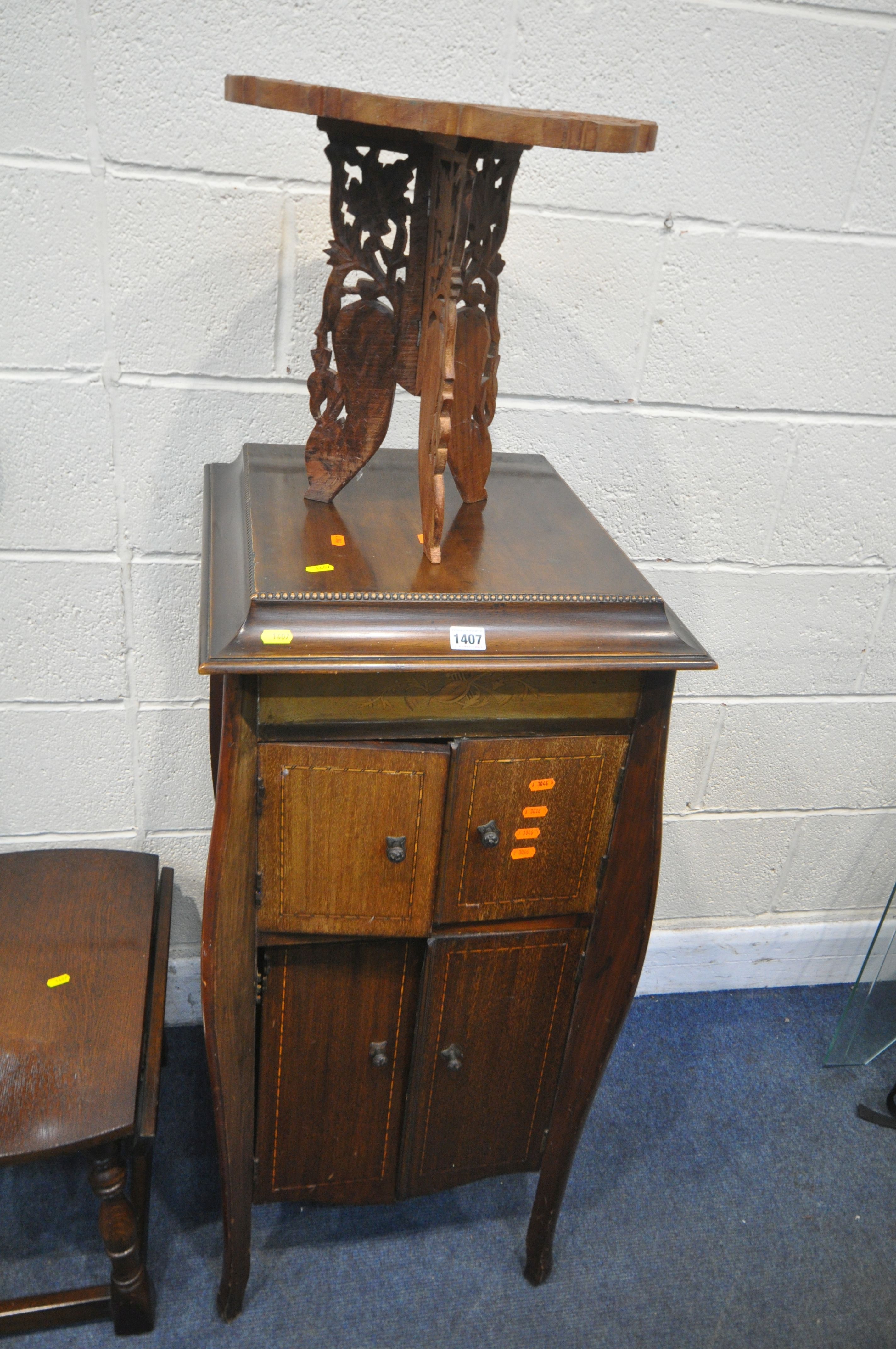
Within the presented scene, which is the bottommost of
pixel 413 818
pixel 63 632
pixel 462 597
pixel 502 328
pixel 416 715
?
pixel 63 632

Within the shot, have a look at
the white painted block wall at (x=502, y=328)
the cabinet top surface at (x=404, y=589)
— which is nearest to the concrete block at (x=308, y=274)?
the white painted block wall at (x=502, y=328)

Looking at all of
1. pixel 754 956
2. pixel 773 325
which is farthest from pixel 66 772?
pixel 754 956

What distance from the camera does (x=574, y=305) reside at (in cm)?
148

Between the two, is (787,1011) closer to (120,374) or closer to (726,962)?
(726,962)

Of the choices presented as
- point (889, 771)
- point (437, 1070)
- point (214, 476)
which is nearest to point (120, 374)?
point (214, 476)

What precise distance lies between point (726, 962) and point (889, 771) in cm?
54

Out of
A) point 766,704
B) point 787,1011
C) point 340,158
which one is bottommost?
point 787,1011

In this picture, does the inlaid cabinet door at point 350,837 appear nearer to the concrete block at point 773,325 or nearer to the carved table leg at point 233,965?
the carved table leg at point 233,965

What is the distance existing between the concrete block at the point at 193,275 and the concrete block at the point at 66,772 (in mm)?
592

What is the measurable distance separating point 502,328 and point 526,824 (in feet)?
2.43

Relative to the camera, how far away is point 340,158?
1073 millimetres

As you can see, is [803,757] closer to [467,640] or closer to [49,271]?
[467,640]

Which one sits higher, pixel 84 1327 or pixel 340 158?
pixel 340 158

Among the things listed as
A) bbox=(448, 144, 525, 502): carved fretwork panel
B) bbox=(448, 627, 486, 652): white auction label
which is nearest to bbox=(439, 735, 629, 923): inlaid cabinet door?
bbox=(448, 627, 486, 652): white auction label
